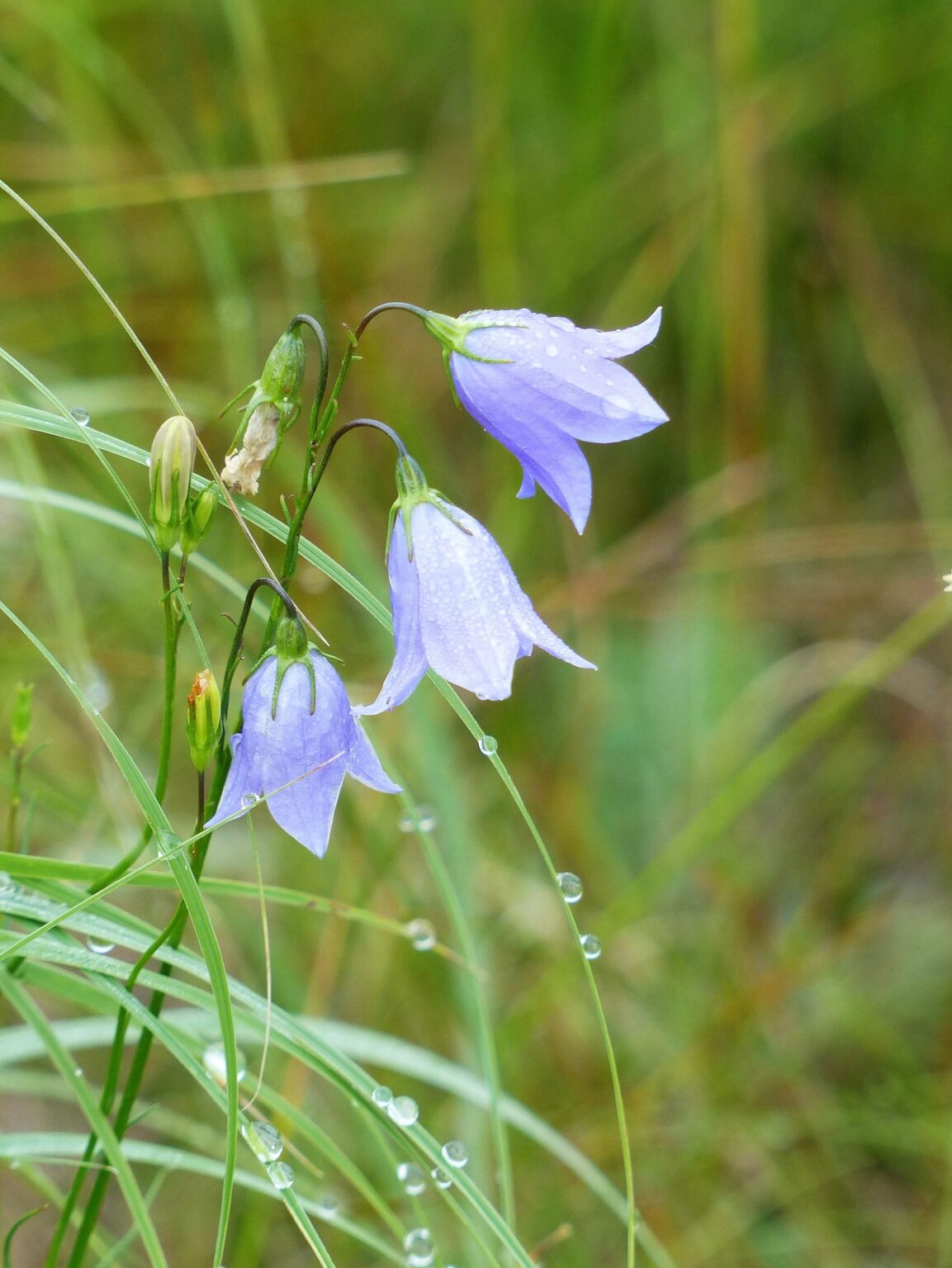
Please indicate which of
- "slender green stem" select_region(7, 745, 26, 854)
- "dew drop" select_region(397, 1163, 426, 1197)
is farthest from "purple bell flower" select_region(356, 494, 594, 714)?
"dew drop" select_region(397, 1163, 426, 1197)

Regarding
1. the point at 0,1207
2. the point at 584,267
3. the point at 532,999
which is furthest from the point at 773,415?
the point at 0,1207

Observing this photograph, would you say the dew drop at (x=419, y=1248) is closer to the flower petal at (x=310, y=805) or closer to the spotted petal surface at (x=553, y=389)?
the flower petal at (x=310, y=805)

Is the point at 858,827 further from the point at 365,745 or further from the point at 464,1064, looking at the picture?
the point at 365,745

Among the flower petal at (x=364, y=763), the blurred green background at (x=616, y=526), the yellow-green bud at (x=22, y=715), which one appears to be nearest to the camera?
the flower petal at (x=364, y=763)

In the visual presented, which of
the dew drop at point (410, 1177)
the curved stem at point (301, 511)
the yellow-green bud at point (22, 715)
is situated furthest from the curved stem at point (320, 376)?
the dew drop at point (410, 1177)

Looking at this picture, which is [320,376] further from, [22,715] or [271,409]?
[22,715]
